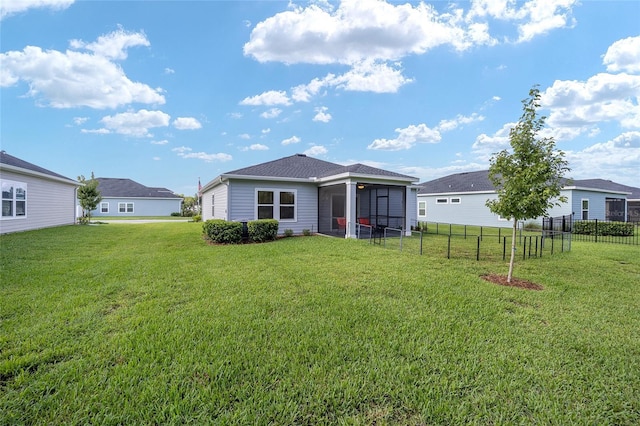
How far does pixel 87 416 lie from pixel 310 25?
515 inches

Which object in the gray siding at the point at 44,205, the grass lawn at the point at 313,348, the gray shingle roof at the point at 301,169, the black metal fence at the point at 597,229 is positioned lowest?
the grass lawn at the point at 313,348

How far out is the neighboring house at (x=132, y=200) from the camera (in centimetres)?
3291

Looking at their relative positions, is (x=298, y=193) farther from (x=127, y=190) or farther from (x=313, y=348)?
(x=127, y=190)

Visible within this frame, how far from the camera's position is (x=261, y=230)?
11133 mm

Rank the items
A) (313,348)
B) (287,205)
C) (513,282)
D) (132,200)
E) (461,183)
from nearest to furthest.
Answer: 1. (313,348)
2. (513,282)
3. (287,205)
4. (461,183)
5. (132,200)

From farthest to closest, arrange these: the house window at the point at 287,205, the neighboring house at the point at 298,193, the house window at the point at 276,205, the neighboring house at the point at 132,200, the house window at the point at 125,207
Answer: the house window at the point at 125,207, the neighboring house at the point at 132,200, the house window at the point at 287,205, the house window at the point at 276,205, the neighboring house at the point at 298,193

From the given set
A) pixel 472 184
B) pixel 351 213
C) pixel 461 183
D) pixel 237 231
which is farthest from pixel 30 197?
pixel 461 183

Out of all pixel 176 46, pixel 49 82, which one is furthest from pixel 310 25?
pixel 49 82

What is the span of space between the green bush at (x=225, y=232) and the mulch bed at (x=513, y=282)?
319 inches

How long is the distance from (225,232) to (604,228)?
19.3 metres

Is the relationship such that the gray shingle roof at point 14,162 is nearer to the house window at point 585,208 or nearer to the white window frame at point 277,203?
the white window frame at point 277,203

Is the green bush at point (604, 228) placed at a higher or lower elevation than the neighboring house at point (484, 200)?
lower

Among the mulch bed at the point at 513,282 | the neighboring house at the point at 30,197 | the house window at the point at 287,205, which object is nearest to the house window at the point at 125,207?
the neighboring house at the point at 30,197

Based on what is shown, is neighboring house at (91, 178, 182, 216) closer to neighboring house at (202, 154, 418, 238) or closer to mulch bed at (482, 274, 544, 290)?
neighboring house at (202, 154, 418, 238)
